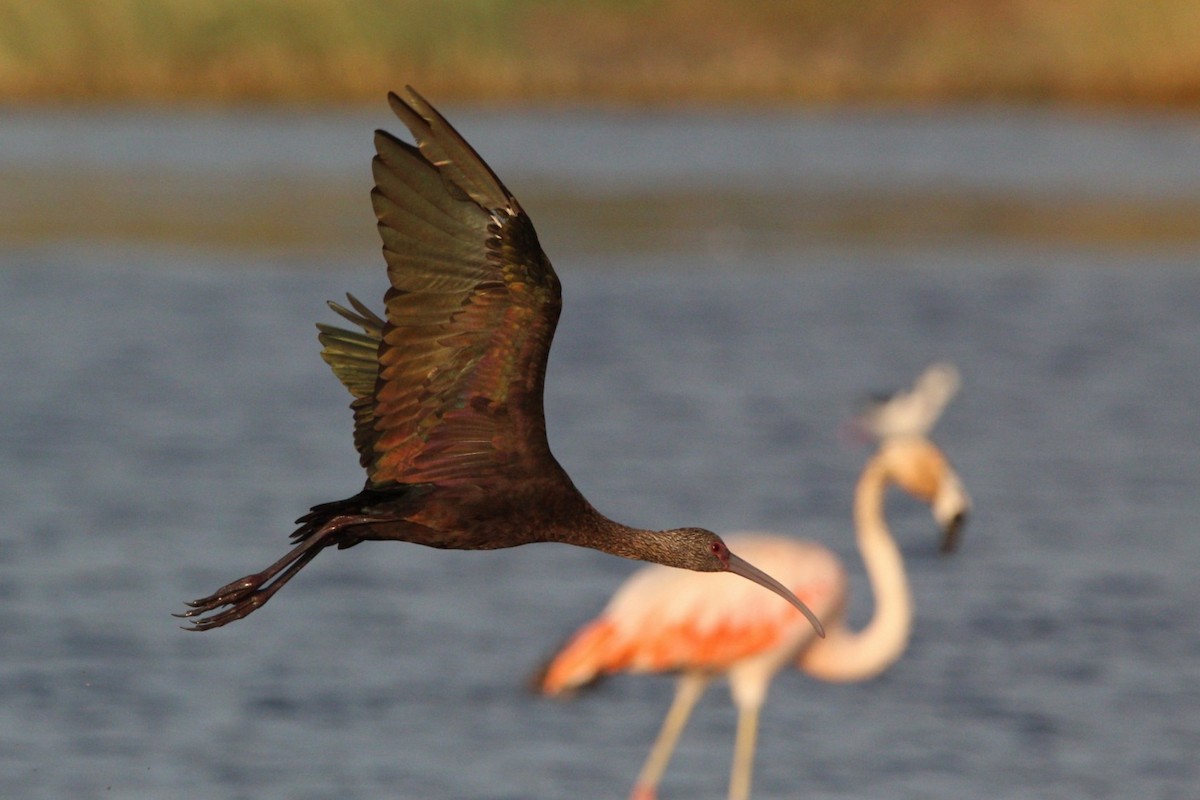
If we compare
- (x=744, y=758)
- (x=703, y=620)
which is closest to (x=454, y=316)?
(x=703, y=620)

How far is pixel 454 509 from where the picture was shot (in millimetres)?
5312

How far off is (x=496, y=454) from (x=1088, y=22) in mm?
33363

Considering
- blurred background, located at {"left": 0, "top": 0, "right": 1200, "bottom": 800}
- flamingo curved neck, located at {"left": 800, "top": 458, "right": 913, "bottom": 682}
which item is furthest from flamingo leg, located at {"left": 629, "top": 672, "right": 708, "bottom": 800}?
flamingo curved neck, located at {"left": 800, "top": 458, "right": 913, "bottom": 682}

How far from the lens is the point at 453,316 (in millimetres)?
5168

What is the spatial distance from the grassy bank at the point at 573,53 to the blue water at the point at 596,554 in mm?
12202

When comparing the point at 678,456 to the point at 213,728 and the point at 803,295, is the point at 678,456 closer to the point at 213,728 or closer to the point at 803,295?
the point at 213,728

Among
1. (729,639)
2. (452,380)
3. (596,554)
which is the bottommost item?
(452,380)

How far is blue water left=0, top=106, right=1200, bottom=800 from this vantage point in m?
9.55

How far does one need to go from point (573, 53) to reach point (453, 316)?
3227 centimetres

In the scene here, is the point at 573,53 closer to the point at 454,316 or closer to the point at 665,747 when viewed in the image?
the point at 665,747

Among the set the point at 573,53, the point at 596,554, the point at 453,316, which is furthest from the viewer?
the point at 573,53

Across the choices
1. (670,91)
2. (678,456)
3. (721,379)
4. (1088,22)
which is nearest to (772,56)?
(670,91)

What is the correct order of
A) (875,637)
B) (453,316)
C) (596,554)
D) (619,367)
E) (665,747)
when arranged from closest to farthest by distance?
(453,316) < (665,747) < (875,637) < (596,554) < (619,367)

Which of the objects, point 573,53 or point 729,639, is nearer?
point 729,639
